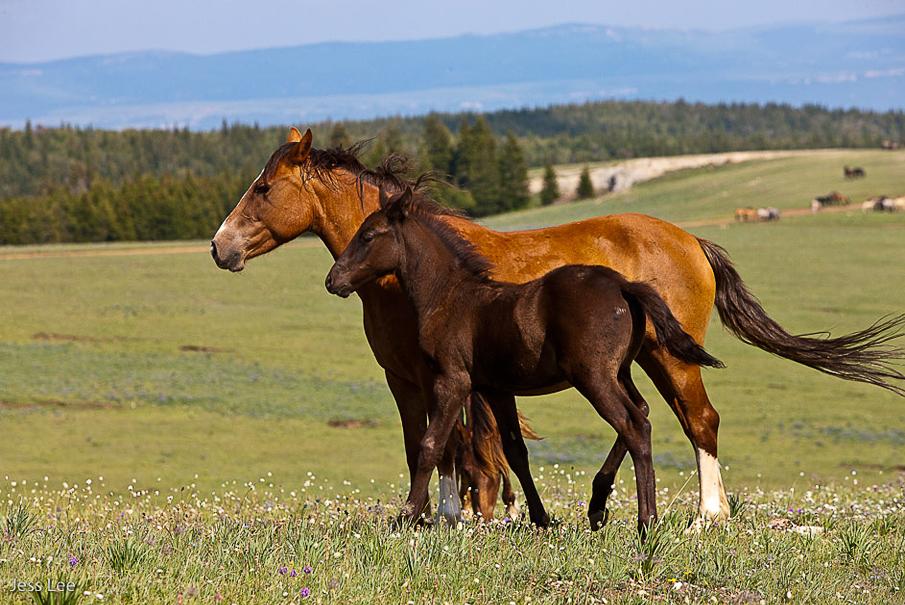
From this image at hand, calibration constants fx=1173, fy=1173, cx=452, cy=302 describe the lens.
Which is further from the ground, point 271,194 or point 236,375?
point 271,194

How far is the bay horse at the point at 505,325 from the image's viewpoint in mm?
6730

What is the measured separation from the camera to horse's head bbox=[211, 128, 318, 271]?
8711 mm

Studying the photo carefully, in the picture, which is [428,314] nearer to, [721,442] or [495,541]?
[495,541]

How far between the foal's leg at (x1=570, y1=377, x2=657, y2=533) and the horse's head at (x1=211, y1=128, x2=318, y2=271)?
2909mm

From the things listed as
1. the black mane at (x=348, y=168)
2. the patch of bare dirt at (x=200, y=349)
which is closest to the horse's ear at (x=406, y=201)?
the black mane at (x=348, y=168)

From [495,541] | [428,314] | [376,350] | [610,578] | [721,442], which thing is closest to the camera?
[610,578]

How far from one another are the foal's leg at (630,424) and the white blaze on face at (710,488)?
1.92m

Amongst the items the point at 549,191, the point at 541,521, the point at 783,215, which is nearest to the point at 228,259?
the point at 541,521

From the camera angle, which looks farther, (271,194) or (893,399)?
(893,399)

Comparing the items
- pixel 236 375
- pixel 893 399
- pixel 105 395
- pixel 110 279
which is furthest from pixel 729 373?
pixel 110 279

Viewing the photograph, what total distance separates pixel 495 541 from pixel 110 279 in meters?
42.3

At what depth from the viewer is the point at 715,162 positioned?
11019cm

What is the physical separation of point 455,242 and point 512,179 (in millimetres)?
95246

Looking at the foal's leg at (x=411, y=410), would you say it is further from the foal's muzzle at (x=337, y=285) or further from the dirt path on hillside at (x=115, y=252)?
the dirt path on hillside at (x=115, y=252)
